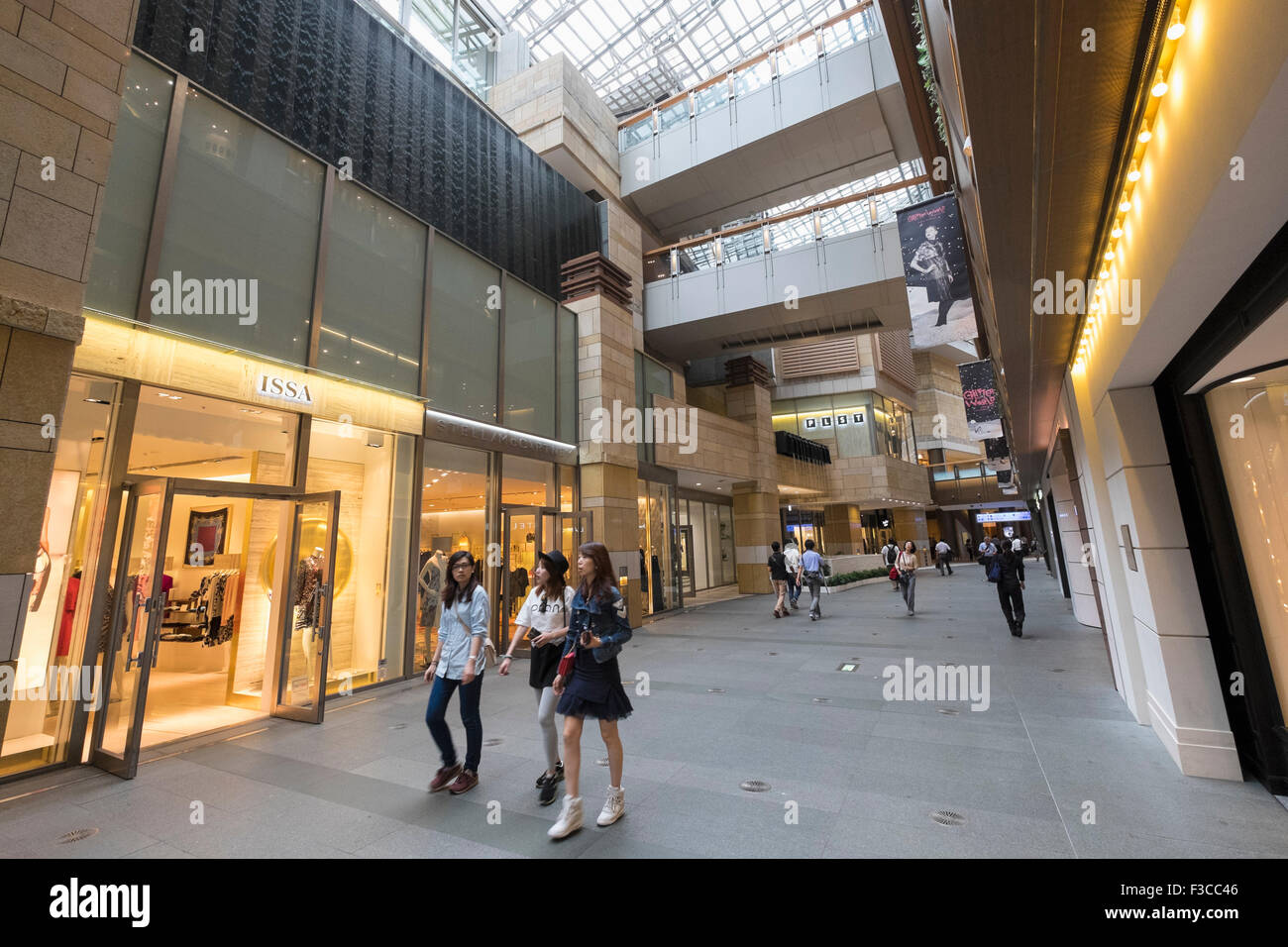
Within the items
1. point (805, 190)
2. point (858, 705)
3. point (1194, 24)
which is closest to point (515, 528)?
point (858, 705)

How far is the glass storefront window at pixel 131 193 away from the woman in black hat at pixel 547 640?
5.12 meters

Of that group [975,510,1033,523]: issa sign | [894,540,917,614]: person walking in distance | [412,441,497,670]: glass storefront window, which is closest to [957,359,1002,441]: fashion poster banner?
[894,540,917,614]: person walking in distance

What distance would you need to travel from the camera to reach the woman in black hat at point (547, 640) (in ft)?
12.5

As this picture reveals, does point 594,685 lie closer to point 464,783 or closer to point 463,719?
point 463,719

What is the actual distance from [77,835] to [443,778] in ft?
7.06

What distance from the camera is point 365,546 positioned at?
24.9ft

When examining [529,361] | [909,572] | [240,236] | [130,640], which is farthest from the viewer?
[909,572]

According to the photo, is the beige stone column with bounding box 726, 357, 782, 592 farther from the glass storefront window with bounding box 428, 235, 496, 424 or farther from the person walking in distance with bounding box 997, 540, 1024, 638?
the glass storefront window with bounding box 428, 235, 496, 424

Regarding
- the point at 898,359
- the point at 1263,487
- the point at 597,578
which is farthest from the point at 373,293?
the point at 898,359

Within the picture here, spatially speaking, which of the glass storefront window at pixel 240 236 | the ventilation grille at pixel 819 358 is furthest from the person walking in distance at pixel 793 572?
the ventilation grille at pixel 819 358

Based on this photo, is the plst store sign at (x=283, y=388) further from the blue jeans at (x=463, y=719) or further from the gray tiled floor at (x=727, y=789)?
the blue jeans at (x=463, y=719)
